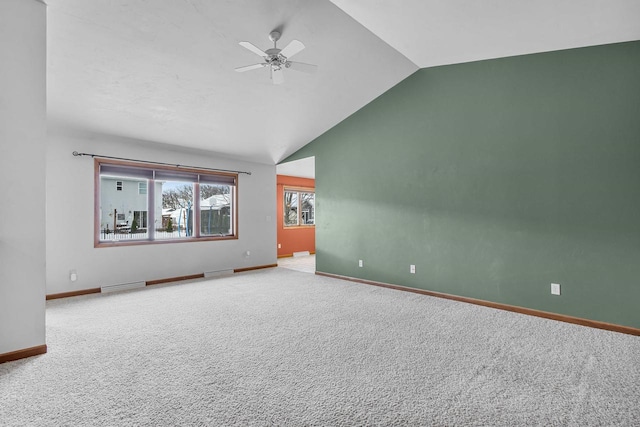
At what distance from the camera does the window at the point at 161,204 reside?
16.0 ft

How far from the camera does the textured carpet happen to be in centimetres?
180

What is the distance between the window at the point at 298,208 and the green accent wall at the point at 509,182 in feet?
10.9

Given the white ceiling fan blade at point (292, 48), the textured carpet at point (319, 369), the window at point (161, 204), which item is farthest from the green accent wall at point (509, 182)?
the window at point (161, 204)

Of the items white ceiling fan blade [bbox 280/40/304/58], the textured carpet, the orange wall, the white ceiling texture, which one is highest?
the white ceiling texture

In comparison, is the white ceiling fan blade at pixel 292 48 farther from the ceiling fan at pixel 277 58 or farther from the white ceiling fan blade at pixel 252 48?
the white ceiling fan blade at pixel 252 48

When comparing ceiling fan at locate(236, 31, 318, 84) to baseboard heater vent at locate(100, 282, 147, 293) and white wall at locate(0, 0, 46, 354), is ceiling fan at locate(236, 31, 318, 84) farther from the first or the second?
baseboard heater vent at locate(100, 282, 147, 293)

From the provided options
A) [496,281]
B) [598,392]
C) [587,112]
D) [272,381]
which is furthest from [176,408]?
[587,112]

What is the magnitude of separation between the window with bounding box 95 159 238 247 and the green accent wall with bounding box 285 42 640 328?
2.59m

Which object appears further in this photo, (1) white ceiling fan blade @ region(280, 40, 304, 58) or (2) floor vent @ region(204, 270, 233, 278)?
(2) floor vent @ region(204, 270, 233, 278)

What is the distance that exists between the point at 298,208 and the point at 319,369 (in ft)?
21.9

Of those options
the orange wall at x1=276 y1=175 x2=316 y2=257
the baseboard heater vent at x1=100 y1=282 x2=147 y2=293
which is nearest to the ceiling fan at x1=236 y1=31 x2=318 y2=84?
the baseboard heater vent at x1=100 y1=282 x2=147 y2=293

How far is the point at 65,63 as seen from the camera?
315 cm

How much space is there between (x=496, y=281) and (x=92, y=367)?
13.7 ft

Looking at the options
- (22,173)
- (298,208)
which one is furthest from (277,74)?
(298,208)
